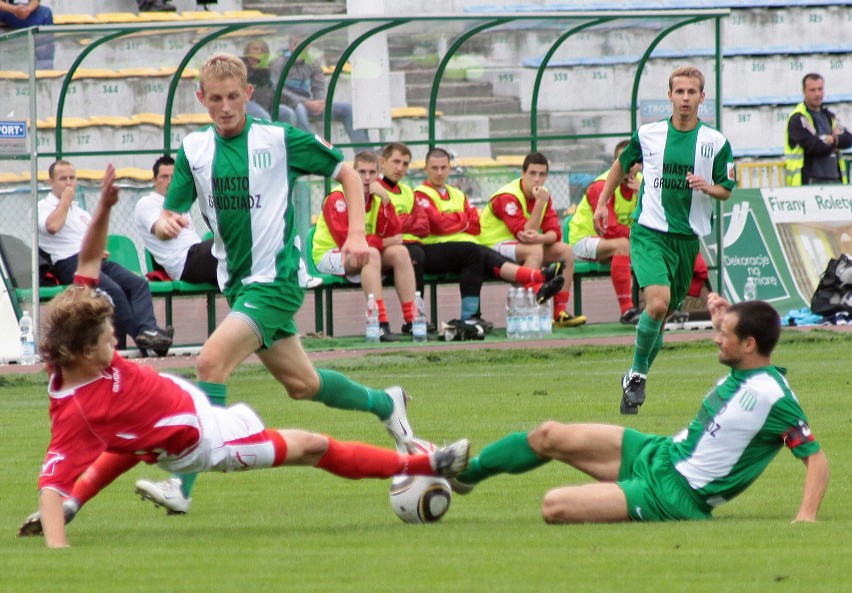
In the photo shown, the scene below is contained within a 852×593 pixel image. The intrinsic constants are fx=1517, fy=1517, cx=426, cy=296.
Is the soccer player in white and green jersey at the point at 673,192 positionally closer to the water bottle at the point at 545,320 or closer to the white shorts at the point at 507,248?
the water bottle at the point at 545,320

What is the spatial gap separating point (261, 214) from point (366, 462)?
1499 mm

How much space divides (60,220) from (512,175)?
549cm

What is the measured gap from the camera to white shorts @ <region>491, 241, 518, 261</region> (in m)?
15.7

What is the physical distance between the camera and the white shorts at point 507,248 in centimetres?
1571

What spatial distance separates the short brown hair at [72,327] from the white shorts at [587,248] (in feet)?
35.4

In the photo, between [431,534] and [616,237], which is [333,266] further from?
[431,534]

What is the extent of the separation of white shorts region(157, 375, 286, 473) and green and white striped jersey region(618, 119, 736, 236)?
Answer: 5.00 meters

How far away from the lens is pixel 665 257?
33.3ft

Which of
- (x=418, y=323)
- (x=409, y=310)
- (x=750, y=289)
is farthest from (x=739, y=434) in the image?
(x=750, y=289)

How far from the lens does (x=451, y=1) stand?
24359 mm

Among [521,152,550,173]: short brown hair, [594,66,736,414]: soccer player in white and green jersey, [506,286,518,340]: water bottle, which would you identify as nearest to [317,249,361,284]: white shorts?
[506,286,518,340]: water bottle

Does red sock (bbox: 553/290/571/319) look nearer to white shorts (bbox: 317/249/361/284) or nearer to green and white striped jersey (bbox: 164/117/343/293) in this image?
white shorts (bbox: 317/249/361/284)

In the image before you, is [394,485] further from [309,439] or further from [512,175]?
[512,175]

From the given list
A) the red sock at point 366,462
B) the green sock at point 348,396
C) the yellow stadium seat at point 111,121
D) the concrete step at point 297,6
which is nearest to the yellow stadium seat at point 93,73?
the yellow stadium seat at point 111,121
